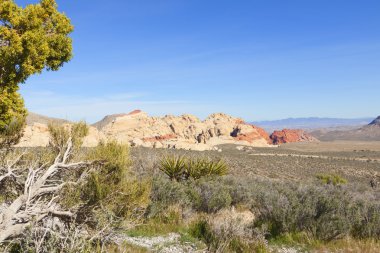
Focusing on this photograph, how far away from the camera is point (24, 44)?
30.3 ft

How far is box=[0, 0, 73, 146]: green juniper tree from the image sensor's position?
29.9 feet

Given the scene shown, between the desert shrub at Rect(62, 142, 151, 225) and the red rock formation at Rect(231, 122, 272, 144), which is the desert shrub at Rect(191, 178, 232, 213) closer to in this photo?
the desert shrub at Rect(62, 142, 151, 225)

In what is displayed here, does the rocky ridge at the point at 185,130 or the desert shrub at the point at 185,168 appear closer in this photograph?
the desert shrub at the point at 185,168

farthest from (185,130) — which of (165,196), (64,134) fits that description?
(165,196)

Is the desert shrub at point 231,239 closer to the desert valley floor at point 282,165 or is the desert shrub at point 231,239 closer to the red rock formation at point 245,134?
the desert valley floor at point 282,165

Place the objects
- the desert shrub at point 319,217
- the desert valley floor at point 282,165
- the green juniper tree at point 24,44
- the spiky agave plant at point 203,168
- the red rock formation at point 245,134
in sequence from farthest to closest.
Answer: the red rock formation at point 245,134
the desert valley floor at point 282,165
the spiky agave plant at point 203,168
the green juniper tree at point 24,44
the desert shrub at point 319,217

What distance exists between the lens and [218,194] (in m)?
11.1

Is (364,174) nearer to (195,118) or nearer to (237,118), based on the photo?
(195,118)

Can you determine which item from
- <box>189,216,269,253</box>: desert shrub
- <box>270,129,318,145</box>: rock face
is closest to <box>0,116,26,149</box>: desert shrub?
<box>189,216,269,253</box>: desert shrub

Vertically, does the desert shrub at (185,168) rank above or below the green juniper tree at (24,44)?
below

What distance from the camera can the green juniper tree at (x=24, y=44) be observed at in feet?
29.9

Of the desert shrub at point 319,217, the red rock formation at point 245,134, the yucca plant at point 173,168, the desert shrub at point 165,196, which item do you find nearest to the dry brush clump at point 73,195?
the desert shrub at point 165,196

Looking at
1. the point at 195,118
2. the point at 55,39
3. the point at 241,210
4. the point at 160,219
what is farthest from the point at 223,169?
the point at 195,118

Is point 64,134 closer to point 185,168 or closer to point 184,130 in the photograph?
point 185,168
